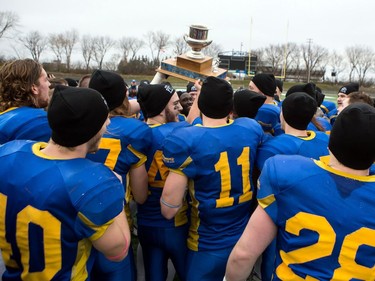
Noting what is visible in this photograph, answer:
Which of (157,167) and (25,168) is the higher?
(25,168)

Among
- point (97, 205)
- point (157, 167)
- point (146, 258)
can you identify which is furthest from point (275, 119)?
point (97, 205)

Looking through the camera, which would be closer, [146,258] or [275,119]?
[146,258]

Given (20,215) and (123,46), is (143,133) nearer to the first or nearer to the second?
(20,215)

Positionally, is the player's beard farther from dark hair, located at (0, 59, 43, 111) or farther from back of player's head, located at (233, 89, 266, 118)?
dark hair, located at (0, 59, 43, 111)

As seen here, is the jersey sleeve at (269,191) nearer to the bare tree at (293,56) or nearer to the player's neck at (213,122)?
the player's neck at (213,122)

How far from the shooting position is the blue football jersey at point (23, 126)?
8.02 ft

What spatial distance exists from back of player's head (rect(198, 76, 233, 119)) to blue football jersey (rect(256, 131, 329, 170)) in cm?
46

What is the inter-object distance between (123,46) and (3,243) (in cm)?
7356

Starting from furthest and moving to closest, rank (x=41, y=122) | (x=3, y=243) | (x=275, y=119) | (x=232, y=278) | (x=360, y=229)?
(x=275, y=119) → (x=41, y=122) → (x=232, y=278) → (x=3, y=243) → (x=360, y=229)

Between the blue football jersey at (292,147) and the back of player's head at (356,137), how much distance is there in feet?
3.30

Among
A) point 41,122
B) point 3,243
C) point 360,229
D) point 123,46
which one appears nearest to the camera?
point 360,229

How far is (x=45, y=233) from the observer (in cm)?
160

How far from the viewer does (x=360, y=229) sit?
1.52m

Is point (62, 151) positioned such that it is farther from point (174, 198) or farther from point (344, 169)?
point (344, 169)
